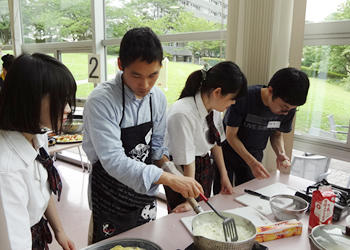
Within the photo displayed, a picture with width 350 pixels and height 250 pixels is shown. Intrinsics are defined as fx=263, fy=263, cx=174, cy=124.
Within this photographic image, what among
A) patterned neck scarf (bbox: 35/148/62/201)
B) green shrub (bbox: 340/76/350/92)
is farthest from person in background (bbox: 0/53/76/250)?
green shrub (bbox: 340/76/350/92)

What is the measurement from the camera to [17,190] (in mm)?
764

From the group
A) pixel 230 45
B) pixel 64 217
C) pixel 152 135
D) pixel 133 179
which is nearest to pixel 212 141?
pixel 152 135

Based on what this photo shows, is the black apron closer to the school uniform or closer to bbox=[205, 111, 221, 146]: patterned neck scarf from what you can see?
the school uniform

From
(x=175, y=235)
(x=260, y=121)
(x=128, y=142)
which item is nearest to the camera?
(x=175, y=235)

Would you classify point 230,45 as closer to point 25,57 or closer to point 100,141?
point 100,141

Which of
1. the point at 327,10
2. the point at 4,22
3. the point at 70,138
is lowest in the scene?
the point at 70,138

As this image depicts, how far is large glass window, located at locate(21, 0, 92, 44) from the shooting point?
336 centimetres

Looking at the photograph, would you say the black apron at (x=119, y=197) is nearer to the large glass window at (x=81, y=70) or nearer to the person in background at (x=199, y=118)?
the person in background at (x=199, y=118)

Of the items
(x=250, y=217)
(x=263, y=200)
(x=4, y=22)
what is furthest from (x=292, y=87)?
(x=4, y=22)

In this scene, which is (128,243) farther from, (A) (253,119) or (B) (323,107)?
(B) (323,107)

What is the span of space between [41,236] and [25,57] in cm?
69

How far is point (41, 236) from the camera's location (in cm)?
103

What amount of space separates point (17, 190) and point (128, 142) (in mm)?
477

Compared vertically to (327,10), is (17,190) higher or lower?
lower
